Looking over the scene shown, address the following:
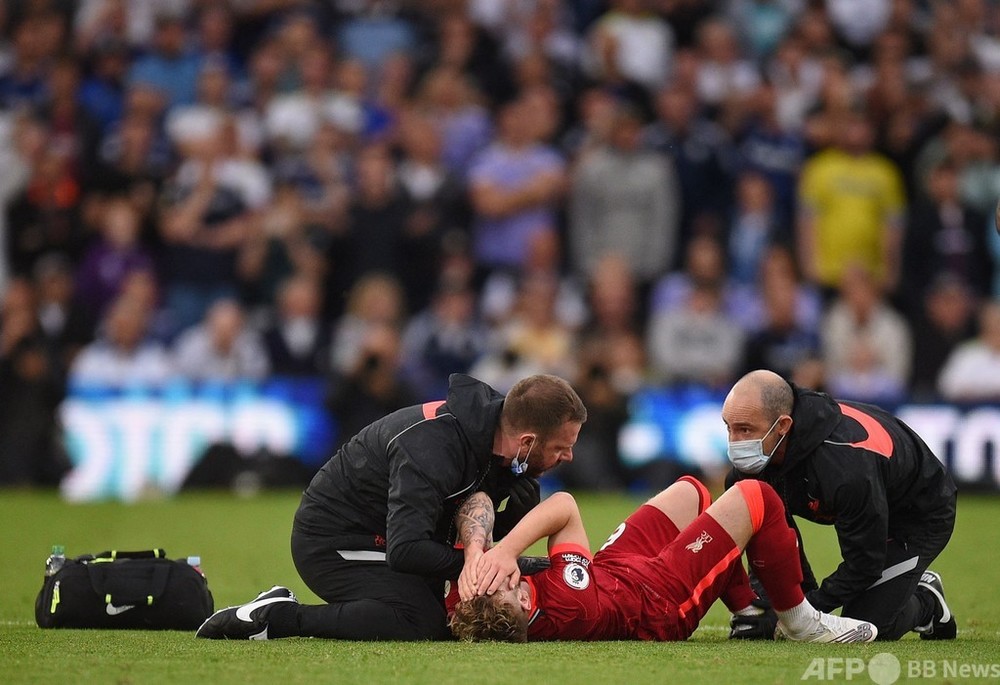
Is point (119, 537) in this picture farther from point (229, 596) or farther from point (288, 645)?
point (288, 645)

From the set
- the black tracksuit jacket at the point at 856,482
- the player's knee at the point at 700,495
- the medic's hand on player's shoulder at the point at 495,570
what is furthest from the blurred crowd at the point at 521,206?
the medic's hand on player's shoulder at the point at 495,570

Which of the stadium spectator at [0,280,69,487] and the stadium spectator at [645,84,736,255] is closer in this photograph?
the stadium spectator at [0,280,69,487]

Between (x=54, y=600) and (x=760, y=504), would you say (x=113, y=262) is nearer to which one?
(x=54, y=600)

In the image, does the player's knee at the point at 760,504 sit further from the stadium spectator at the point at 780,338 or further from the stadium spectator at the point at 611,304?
the stadium spectator at the point at 611,304

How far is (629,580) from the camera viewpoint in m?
7.49

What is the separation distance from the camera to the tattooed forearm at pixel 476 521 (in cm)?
718

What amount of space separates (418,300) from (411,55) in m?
3.51

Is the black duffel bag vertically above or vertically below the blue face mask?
below

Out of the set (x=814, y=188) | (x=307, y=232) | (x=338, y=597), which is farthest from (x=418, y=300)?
(x=338, y=597)

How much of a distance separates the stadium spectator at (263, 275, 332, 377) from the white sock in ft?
33.7

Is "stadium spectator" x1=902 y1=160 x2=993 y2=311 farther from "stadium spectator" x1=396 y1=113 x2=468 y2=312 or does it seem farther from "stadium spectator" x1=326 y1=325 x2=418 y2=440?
"stadium spectator" x1=326 y1=325 x2=418 y2=440

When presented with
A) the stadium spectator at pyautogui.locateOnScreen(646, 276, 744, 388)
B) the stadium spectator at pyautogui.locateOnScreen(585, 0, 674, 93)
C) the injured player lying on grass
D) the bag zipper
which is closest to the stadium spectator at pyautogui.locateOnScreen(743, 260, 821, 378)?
the stadium spectator at pyautogui.locateOnScreen(646, 276, 744, 388)

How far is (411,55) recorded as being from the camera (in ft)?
63.9

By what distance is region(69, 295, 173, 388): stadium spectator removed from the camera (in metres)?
16.8
